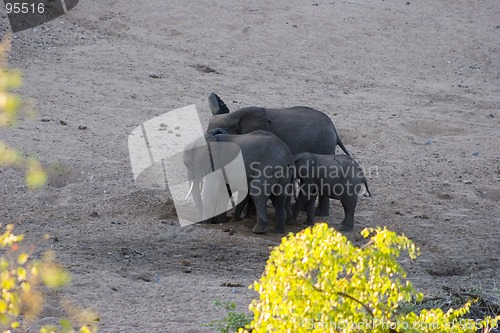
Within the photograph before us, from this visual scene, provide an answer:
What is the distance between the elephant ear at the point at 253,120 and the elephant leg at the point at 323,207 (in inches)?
33.6

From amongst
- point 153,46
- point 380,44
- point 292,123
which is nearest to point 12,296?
point 292,123

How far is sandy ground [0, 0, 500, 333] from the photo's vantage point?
753 cm

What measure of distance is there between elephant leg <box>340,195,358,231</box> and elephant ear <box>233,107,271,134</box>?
1.17 m

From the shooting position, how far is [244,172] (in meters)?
8.66

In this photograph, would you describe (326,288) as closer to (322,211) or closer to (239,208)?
(239,208)

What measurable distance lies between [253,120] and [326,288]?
17.9ft

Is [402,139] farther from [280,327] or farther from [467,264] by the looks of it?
[280,327]

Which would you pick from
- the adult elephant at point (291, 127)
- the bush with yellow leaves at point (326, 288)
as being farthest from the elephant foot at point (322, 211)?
the bush with yellow leaves at point (326, 288)

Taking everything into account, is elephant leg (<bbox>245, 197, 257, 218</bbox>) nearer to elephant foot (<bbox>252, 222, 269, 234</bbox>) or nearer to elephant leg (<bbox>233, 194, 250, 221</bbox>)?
elephant leg (<bbox>233, 194, 250, 221</bbox>)

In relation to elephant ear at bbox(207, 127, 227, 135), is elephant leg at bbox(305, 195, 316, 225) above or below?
below

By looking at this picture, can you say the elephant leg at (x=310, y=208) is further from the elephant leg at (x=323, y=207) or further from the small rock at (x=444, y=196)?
the small rock at (x=444, y=196)

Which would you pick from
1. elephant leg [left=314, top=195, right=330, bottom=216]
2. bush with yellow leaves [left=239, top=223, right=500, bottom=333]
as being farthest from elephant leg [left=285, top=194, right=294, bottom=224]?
bush with yellow leaves [left=239, top=223, right=500, bottom=333]

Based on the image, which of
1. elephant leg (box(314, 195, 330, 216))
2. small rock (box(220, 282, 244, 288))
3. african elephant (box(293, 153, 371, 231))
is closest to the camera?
small rock (box(220, 282, 244, 288))

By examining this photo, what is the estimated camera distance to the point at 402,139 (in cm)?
1206
